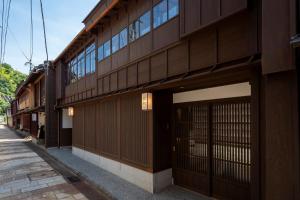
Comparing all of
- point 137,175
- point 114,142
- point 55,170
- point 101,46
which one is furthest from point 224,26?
point 55,170

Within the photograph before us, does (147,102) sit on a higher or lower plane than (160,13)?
lower

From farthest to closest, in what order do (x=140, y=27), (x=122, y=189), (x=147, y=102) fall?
(x=140, y=27) < (x=122, y=189) < (x=147, y=102)

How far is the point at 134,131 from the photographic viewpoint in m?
9.19

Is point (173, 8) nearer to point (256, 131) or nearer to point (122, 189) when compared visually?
point (256, 131)

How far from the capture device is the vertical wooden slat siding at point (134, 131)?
853 centimetres

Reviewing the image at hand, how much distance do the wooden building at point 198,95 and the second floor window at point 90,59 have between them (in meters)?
0.49

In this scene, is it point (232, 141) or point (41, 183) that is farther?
point (41, 183)

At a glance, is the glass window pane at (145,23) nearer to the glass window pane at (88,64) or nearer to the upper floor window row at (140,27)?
the upper floor window row at (140,27)

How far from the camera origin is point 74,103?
50.6 ft

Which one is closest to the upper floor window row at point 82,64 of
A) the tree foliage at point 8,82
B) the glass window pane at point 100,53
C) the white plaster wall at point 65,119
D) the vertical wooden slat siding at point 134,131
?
the glass window pane at point 100,53

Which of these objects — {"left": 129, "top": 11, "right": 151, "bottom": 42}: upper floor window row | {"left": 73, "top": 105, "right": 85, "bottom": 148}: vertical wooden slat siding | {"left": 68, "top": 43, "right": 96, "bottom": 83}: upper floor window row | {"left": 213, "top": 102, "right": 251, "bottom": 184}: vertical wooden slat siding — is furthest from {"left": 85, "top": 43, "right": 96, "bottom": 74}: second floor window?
{"left": 213, "top": 102, "right": 251, "bottom": 184}: vertical wooden slat siding

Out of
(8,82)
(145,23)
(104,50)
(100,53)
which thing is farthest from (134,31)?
(8,82)

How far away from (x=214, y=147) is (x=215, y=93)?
1577mm

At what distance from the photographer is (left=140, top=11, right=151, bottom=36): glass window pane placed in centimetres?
849
